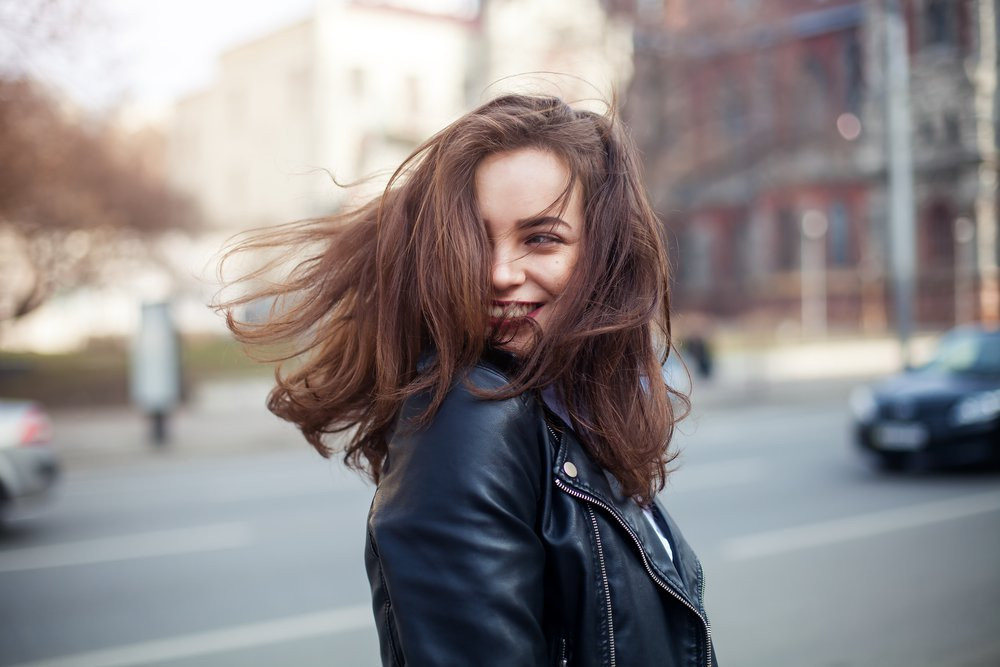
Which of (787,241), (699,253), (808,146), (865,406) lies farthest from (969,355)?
(699,253)

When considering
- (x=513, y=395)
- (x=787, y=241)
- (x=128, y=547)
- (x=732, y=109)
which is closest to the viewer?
(x=513, y=395)

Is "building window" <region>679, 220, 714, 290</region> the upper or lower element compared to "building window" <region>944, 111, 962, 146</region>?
lower

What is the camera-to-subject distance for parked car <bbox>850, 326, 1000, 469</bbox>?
9203 mm

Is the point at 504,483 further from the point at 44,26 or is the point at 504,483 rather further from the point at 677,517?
the point at 44,26

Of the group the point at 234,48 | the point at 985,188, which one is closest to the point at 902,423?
the point at 985,188

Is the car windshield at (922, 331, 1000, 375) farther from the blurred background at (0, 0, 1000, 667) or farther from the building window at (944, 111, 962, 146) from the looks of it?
the building window at (944, 111, 962, 146)

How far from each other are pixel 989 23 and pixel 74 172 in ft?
57.7

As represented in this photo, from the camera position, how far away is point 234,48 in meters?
42.8

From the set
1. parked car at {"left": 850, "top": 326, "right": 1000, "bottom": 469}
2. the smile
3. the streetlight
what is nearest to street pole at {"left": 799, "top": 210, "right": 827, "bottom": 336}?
the streetlight

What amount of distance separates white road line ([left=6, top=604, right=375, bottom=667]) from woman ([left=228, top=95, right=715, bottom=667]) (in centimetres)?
390

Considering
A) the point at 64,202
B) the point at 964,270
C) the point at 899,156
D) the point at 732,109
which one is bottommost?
the point at 964,270

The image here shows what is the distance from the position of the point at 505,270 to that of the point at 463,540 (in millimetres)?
434

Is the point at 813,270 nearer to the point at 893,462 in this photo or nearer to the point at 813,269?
the point at 813,269

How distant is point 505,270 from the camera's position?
1.38 meters
